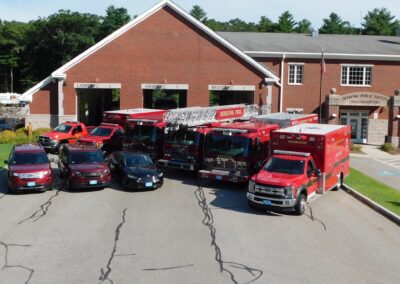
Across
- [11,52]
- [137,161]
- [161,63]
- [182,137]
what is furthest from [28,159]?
[11,52]

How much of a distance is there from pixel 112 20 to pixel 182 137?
69.1 m

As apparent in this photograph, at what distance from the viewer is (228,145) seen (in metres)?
22.9

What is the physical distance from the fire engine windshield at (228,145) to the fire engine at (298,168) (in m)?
1.53

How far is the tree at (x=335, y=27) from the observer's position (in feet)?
336

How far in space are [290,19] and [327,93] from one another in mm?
61120

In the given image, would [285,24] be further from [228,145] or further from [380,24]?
[228,145]

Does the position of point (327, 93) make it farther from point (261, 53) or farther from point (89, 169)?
point (89, 169)

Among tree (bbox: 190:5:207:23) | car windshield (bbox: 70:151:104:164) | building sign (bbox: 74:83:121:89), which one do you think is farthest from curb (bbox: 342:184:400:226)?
tree (bbox: 190:5:207:23)

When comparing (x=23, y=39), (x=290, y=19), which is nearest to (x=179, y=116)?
(x=23, y=39)

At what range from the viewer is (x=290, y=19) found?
337 feet

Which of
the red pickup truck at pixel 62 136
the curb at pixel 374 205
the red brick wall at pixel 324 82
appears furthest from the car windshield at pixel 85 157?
the red brick wall at pixel 324 82

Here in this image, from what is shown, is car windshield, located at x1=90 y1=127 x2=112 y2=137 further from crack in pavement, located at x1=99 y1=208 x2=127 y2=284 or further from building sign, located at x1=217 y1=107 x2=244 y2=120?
crack in pavement, located at x1=99 y1=208 x2=127 y2=284

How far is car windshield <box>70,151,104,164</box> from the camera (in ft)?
74.2

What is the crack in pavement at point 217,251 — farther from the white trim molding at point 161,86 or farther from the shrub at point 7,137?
the white trim molding at point 161,86
